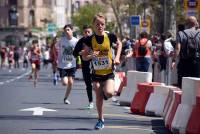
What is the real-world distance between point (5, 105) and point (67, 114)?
2.91 meters

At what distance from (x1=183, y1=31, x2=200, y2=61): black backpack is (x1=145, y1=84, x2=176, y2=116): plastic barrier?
89 cm

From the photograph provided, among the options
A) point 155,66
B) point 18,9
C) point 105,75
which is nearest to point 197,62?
point 105,75

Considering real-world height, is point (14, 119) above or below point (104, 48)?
below

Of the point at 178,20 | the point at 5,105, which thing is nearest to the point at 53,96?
the point at 5,105

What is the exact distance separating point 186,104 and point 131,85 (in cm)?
746

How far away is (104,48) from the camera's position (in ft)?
51.4

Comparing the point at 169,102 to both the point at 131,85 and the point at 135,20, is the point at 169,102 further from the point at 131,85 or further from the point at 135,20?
the point at 135,20

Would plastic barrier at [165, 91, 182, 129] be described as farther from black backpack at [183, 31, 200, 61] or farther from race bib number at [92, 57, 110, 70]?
black backpack at [183, 31, 200, 61]

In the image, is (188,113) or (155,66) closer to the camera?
(188,113)

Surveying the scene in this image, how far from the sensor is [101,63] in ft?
51.3

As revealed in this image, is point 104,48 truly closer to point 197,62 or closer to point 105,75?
point 105,75

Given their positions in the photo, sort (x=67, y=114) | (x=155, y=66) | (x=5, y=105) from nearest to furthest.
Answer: (x=67, y=114), (x=5, y=105), (x=155, y=66)

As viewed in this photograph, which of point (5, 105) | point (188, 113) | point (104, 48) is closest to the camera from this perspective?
point (188, 113)

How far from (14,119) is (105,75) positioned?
238 centimetres
